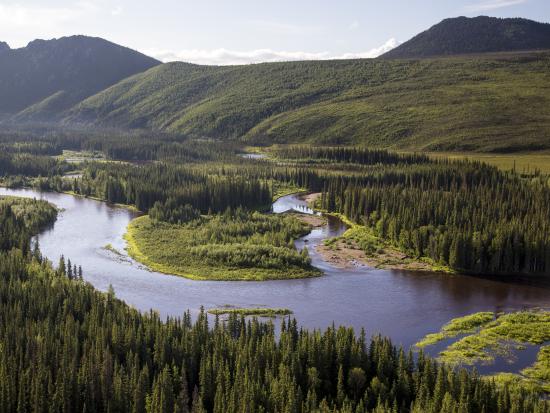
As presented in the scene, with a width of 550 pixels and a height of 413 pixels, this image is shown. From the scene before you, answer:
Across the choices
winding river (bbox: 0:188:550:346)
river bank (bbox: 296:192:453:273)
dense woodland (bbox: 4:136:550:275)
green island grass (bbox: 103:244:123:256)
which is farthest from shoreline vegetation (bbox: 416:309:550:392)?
green island grass (bbox: 103:244:123:256)

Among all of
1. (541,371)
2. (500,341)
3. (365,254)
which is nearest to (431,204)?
(365,254)

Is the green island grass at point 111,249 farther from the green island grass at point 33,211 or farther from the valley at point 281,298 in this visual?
the green island grass at point 33,211

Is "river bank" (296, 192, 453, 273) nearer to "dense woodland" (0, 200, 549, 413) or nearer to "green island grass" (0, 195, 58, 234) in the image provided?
"dense woodland" (0, 200, 549, 413)

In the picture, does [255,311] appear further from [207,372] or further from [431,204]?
[431,204]

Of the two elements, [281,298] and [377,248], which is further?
[377,248]

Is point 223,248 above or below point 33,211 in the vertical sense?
below

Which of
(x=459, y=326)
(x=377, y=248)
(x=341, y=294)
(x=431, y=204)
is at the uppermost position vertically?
(x=431, y=204)

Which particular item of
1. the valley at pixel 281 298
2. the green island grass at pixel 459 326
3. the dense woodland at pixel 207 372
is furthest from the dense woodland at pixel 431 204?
the dense woodland at pixel 207 372

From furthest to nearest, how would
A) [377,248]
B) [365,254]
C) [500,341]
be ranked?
[377,248] → [365,254] → [500,341]
